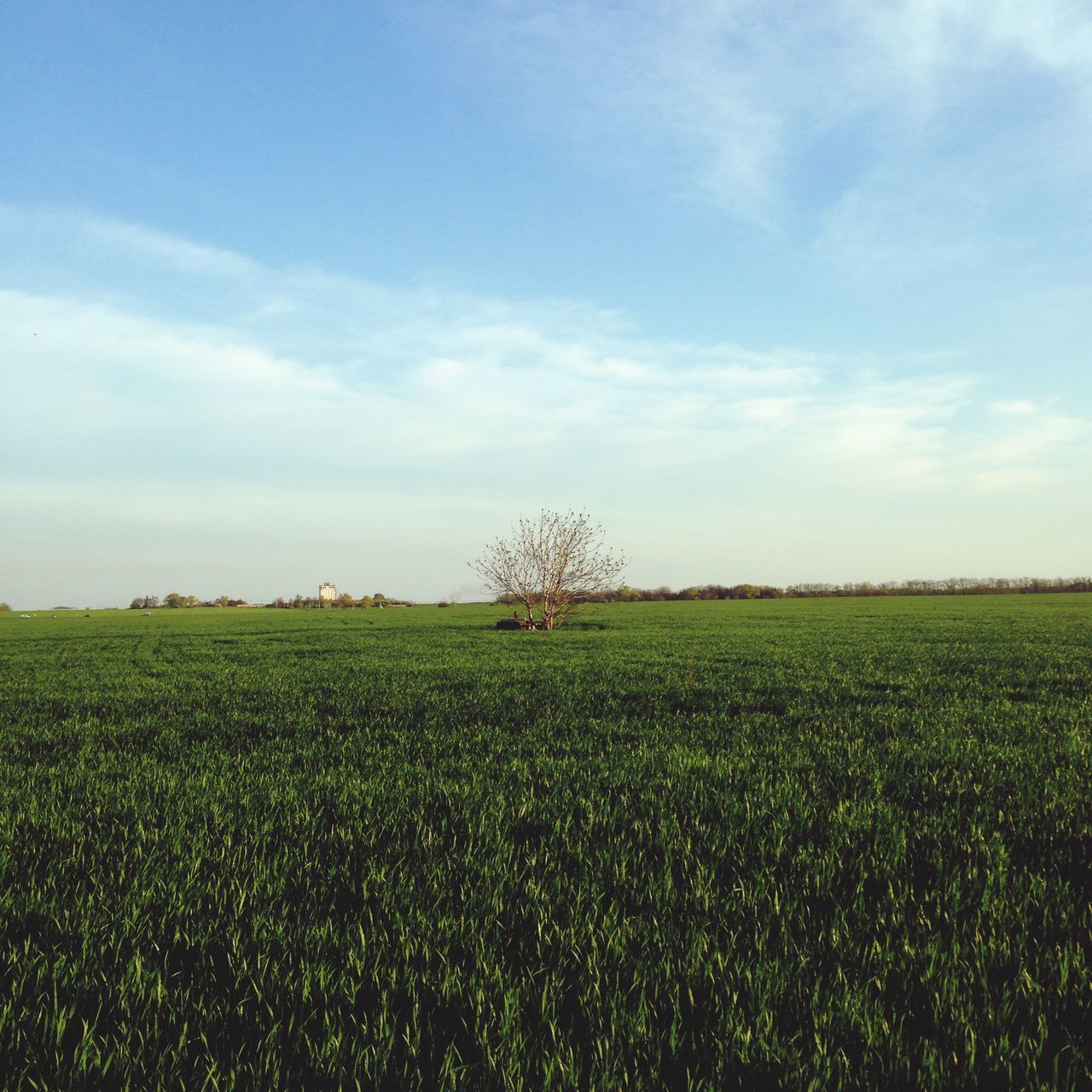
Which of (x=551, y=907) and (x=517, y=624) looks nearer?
(x=551, y=907)

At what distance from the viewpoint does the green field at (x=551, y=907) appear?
7.72ft

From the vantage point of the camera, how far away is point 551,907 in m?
3.42

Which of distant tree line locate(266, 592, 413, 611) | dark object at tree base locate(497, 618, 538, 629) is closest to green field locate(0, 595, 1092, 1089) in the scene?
dark object at tree base locate(497, 618, 538, 629)

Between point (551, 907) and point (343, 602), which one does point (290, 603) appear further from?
point (551, 907)

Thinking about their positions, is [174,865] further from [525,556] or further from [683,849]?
[525,556]

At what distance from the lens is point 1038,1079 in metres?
2.24

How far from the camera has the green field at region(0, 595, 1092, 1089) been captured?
2.35m

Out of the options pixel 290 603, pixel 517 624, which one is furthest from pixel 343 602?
pixel 517 624

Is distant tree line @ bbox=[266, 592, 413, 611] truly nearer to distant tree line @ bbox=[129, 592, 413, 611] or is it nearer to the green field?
distant tree line @ bbox=[129, 592, 413, 611]

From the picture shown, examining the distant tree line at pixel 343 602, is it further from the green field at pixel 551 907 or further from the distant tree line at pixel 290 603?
the green field at pixel 551 907

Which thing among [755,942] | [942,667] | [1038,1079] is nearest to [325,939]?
[755,942]

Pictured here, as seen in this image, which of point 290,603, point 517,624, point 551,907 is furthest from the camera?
point 290,603

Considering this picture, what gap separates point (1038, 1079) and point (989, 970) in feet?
2.39

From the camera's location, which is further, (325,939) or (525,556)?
(525,556)
